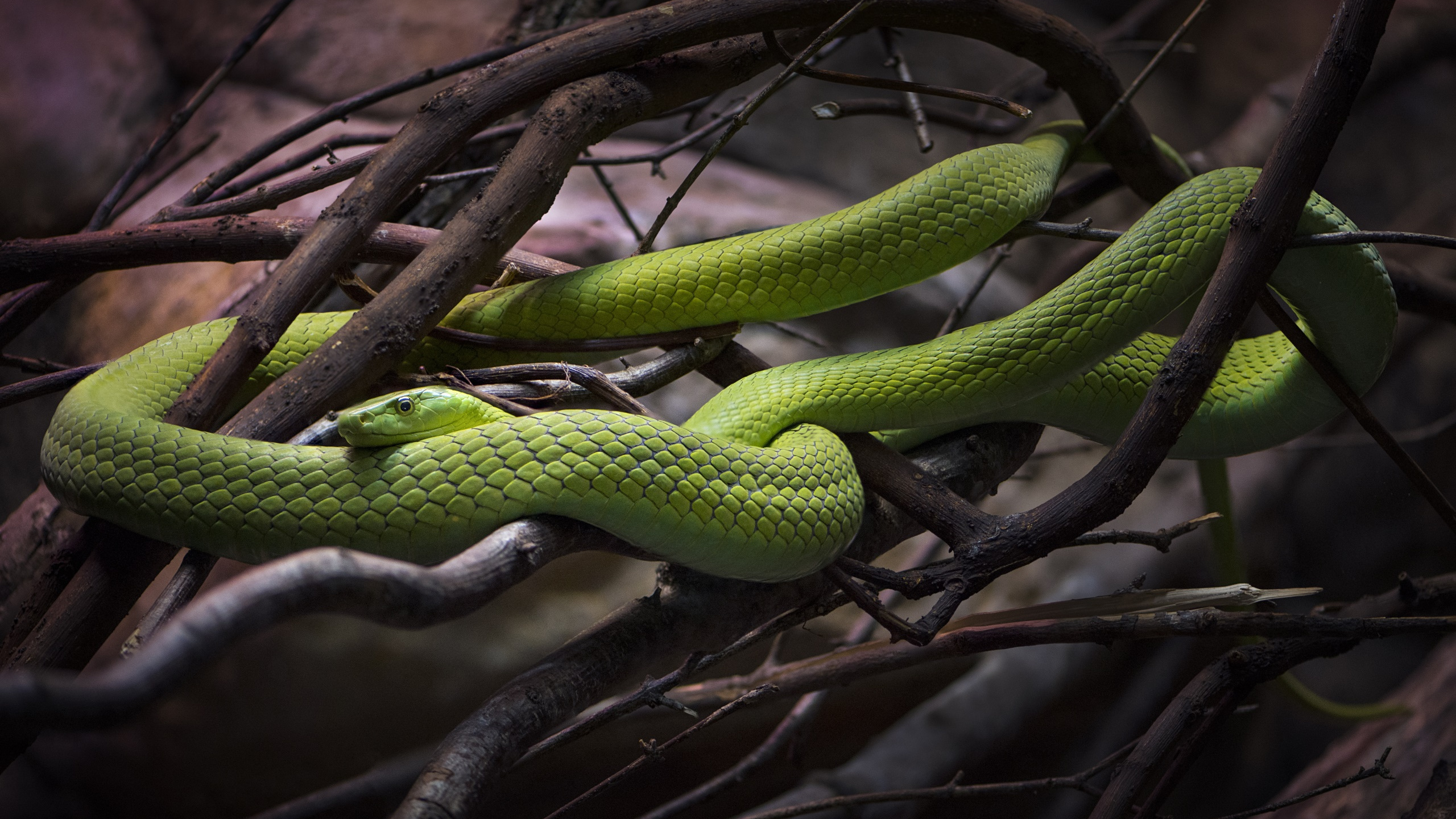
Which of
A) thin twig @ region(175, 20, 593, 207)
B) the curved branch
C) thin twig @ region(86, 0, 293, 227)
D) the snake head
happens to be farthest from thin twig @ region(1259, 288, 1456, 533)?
thin twig @ region(86, 0, 293, 227)

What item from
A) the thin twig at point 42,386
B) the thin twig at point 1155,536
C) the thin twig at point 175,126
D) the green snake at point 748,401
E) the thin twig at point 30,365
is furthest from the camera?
the thin twig at point 175,126

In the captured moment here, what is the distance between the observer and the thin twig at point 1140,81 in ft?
8.27

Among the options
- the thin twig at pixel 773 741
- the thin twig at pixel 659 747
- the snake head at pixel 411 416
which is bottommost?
the thin twig at pixel 773 741

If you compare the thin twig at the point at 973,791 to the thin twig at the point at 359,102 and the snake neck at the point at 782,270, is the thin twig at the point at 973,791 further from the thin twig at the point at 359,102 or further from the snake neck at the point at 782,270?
the thin twig at the point at 359,102

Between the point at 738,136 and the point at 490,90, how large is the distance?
4.06 meters

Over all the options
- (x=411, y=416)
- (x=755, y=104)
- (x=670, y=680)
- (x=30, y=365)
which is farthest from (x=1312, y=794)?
(x=30, y=365)

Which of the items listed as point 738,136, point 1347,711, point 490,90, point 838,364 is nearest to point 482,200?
point 490,90

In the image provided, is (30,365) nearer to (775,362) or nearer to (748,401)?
(748,401)

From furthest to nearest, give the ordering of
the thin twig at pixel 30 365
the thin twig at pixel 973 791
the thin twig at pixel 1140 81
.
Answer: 1. the thin twig at pixel 30 365
2. the thin twig at pixel 1140 81
3. the thin twig at pixel 973 791

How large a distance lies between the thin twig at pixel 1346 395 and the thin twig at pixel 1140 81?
846 millimetres

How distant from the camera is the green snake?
5.62 feet

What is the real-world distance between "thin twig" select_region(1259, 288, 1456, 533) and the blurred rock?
20.2 ft

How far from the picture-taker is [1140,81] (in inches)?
104

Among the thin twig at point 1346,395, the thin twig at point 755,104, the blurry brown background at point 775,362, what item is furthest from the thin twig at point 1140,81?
the blurry brown background at point 775,362
